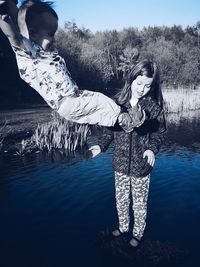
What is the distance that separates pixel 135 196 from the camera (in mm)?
3436

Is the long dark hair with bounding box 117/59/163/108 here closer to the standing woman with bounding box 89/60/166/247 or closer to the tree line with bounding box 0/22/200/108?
the standing woman with bounding box 89/60/166/247

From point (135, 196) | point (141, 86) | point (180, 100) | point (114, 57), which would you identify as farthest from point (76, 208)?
point (114, 57)

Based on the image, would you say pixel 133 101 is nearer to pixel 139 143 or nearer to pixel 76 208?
pixel 139 143

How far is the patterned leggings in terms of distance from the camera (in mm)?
3385

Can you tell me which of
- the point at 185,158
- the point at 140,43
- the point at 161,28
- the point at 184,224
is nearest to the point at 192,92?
the point at 185,158

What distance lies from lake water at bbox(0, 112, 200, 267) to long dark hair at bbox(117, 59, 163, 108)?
2367 millimetres

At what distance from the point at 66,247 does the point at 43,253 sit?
36 centimetres

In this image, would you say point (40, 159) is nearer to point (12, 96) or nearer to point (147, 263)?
point (147, 263)

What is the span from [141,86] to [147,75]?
0.13 m

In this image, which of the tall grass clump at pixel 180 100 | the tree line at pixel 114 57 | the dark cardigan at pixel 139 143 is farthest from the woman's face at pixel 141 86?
the tree line at pixel 114 57

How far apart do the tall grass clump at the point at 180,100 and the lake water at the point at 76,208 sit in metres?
7.89

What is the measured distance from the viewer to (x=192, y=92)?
61.3 feet

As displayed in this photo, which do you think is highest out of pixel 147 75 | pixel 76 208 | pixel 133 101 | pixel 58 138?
pixel 147 75

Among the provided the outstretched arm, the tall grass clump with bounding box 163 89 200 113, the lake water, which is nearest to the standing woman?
the lake water
